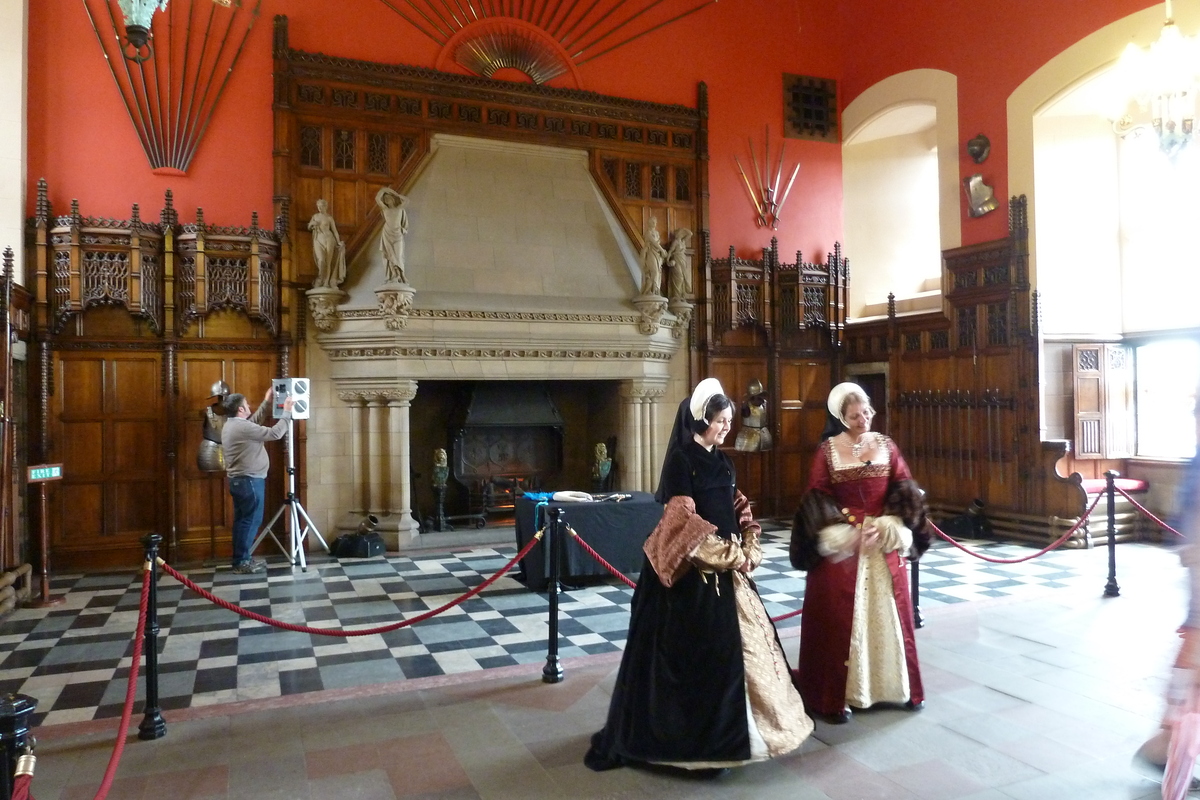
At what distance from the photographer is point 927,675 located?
409 cm

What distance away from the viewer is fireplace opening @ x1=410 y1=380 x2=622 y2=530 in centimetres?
898

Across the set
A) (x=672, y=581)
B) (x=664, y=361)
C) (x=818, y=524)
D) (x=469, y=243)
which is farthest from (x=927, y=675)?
(x=469, y=243)

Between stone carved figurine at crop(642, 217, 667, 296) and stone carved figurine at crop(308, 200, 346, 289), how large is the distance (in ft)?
10.2

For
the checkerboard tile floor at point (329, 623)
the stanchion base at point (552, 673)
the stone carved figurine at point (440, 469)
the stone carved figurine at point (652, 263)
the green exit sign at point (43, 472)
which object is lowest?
the checkerboard tile floor at point (329, 623)

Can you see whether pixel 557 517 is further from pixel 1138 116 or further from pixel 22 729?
pixel 1138 116

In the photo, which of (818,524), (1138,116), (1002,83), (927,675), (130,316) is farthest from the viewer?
(1002,83)

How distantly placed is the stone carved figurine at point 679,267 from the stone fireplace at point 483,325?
319mm

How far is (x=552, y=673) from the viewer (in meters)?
4.09

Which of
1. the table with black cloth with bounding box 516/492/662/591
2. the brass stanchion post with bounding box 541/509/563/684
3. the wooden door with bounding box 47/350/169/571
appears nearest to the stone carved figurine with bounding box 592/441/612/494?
the table with black cloth with bounding box 516/492/662/591

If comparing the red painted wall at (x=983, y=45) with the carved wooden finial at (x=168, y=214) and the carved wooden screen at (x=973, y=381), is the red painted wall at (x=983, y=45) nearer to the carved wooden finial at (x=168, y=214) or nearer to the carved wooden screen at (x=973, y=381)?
the carved wooden screen at (x=973, y=381)

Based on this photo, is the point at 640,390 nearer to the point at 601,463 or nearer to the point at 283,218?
the point at 601,463

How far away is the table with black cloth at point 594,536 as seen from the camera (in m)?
6.16

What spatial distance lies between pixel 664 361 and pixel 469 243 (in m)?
2.51

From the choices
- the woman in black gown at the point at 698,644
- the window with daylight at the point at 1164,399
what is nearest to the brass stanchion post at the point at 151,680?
the woman in black gown at the point at 698,644
